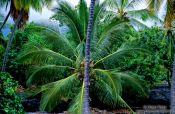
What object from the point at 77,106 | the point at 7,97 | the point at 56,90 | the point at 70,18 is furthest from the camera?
the point at 70,18

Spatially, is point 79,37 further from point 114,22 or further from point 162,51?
point 162,51

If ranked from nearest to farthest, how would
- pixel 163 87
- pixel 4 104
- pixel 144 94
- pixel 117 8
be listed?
pixel 4 104, pixel 144 94, pixel 163 87, pixel 117 8

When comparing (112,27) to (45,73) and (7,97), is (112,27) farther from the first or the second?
(7,97)

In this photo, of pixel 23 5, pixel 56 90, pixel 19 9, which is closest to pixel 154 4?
pixel 56 90

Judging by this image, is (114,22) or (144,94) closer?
(114,22)

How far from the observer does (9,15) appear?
2427 centimetres

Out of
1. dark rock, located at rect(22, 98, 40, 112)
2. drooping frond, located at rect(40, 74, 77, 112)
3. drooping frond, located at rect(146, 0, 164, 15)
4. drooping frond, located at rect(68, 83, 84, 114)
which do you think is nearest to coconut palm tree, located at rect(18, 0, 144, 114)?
drooping frond, located at rect(40, 74, 77, 112)

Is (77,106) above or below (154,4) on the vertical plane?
below

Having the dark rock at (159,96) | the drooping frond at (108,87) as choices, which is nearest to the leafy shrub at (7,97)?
the drooping frond at (108,87)

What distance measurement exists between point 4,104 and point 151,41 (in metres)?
13.2

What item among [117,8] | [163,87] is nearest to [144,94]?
[163,87]

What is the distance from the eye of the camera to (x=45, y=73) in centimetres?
2145

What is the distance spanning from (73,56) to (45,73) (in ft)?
5.84

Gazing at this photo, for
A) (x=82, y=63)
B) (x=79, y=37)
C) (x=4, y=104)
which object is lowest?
(x=4, y=104)
